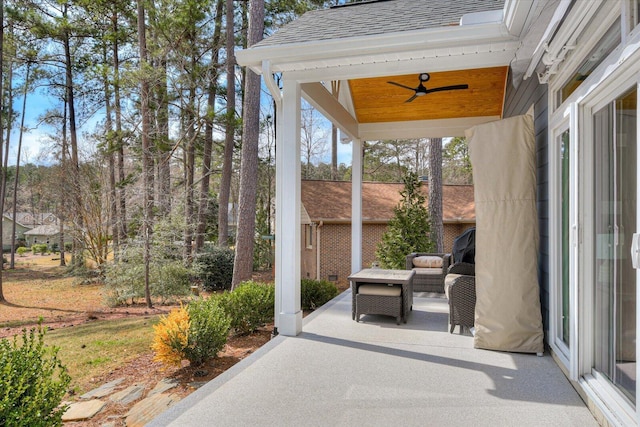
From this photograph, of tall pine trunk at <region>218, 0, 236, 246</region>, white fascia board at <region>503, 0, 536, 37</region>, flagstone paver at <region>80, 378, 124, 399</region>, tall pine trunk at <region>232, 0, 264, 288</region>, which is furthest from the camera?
tall pine trunk at <region>218, 0, 236, 246</region>

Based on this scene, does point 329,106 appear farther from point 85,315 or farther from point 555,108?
point 85,315

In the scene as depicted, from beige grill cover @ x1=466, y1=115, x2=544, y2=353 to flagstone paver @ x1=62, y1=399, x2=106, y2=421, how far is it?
401cm

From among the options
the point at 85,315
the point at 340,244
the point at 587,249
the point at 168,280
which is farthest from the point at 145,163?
the point at 587,249

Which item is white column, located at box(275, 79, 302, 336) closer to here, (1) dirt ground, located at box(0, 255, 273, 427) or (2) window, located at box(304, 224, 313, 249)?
(1) dirt ground, located at box(0, 255, 273, 427)

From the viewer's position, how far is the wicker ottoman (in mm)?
5531

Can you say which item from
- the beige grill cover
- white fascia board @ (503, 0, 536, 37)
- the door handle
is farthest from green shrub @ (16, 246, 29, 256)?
the door handle

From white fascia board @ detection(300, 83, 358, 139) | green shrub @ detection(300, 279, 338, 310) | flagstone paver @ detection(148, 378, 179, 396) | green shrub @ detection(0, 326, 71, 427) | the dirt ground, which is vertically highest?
white fascia board @ detection(300, 83, 358, 139)

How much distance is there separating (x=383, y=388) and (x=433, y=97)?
515 centimetres

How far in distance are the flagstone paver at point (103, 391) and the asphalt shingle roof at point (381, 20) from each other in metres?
4.33

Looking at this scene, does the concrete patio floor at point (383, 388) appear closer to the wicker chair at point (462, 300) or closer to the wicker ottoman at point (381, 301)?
the wicker chair at point (462, 300)

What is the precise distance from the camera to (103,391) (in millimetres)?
5254

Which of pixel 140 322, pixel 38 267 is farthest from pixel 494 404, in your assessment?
pixel 38 267

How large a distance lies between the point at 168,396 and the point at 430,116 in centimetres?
626

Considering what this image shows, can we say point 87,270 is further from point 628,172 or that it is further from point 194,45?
point 628,172
